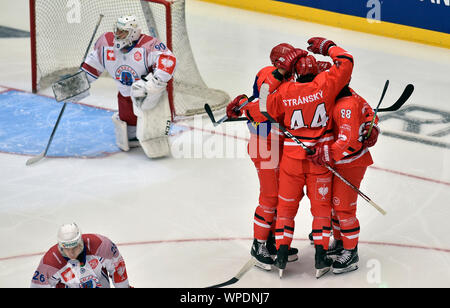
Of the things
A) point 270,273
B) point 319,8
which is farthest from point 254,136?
point 319,8

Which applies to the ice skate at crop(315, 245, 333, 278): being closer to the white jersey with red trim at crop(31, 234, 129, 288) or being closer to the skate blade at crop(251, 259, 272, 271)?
the skate blade at crop(251, 259, 272, 271)

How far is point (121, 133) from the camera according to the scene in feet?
22.2

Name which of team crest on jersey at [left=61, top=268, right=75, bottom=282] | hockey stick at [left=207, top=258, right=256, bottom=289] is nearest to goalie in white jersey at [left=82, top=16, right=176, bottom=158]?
hockey stick at [left=207, top=258, right=256, bottom=289]

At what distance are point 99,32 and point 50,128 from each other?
1.88 meters

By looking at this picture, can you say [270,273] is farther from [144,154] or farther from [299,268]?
[144,154]

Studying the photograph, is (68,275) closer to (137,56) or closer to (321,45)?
(321,45)

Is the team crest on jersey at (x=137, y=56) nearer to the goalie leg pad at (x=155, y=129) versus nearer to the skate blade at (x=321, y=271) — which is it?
the goalie leg pad at (x=155, y=129)

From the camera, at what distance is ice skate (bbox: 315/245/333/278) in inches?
186

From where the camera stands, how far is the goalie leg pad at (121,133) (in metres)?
6.72

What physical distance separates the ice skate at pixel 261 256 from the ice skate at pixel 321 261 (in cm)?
29

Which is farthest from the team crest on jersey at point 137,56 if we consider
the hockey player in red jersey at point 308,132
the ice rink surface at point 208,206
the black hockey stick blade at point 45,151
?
the hockey player in red jersey at point 308,132

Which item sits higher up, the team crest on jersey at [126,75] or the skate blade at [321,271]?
the team crest on jersey at [126,75]

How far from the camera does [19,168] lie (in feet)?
21.0

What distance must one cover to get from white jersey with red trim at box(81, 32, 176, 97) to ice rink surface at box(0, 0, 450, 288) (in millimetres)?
716
